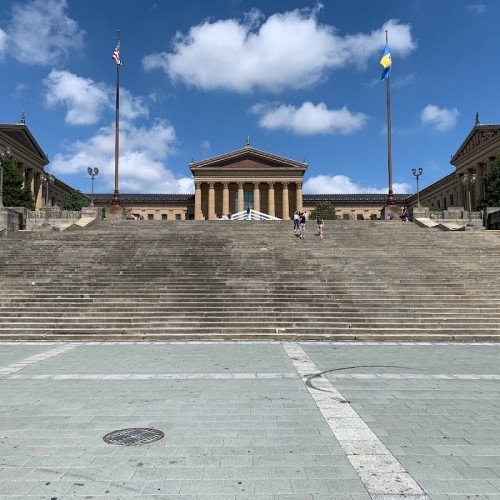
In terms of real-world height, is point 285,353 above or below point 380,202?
below

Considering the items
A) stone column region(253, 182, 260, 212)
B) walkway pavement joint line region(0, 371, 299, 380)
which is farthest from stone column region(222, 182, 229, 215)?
walkway pavement joint line region(0, 371, 299, 380)

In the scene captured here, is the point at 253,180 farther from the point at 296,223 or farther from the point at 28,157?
the point at 296,223

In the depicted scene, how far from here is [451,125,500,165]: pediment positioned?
226 feet

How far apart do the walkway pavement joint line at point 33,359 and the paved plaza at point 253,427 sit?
0.24 ft

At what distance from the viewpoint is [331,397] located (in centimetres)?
735

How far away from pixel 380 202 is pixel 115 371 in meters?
96.0

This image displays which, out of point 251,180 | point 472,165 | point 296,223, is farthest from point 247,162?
point 296,223

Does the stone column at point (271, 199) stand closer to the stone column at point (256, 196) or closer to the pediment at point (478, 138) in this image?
the stone column at point (256, 196)

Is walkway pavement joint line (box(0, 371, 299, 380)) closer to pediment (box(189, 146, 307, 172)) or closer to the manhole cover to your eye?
the manhole cover

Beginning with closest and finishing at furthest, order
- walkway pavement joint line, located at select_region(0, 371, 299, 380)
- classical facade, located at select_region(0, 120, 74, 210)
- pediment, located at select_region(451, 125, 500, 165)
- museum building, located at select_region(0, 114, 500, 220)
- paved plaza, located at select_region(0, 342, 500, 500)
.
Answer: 1. paved plaza, located at select_region(0, 342, 500, 500)
2. walkway pavement joint line, located at select_region(0, 371, 299, 380)
3. classical facade, located at select_region(0, 120, 74, 210)
4. pediment, located at select_region(451, 125, 500, 165)
5. museum building, located at select_region(0, 114, 500, 220)

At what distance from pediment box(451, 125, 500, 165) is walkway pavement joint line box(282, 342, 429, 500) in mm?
69617

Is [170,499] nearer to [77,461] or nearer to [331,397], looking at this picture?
[77,461]

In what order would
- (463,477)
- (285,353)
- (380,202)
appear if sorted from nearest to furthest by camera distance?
(463,477), (285,353), (380,202)

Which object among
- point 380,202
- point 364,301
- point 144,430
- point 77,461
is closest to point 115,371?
point 144,430
